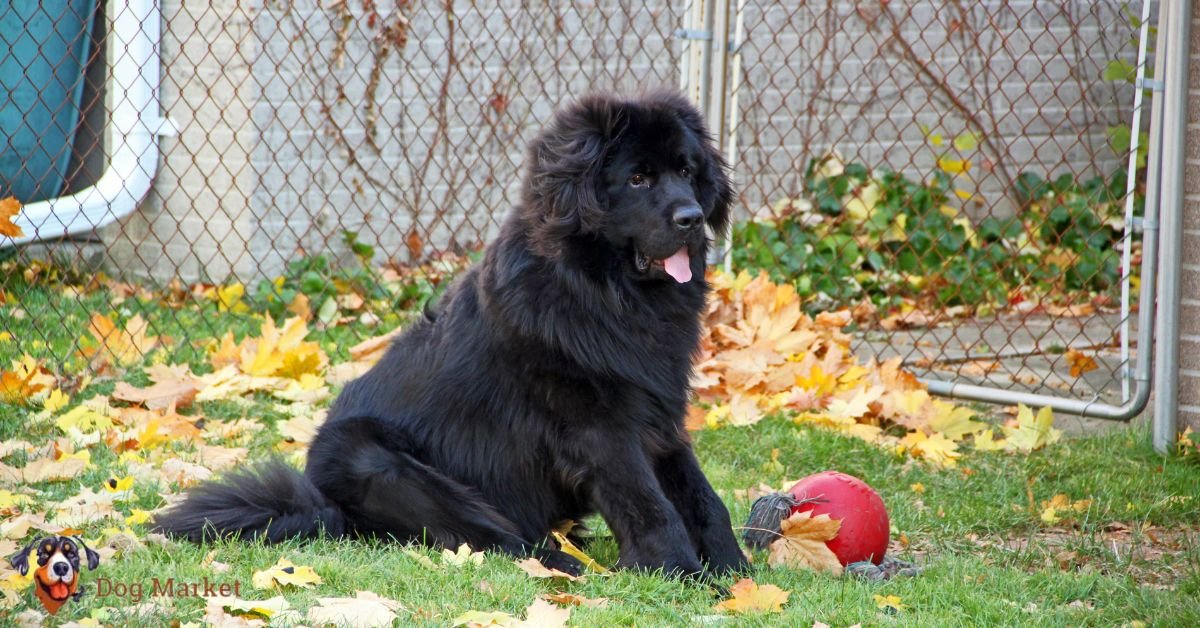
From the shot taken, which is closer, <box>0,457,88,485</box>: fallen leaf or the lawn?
the lawn

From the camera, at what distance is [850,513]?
130 inches

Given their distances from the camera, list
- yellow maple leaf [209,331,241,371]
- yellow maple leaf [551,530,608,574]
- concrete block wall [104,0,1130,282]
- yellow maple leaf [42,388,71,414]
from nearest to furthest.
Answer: yellow maple leaf [551,530,608,574], yellow maple leaf [42,388,71,414], yellow maple leaf [209,331,241,371], concrete block wall [104,0,1130,282]

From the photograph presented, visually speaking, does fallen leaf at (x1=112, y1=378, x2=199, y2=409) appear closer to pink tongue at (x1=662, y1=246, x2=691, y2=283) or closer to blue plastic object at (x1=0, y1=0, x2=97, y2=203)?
blue plastic object at (x1=0, y1=0, x2=97, y2=203)

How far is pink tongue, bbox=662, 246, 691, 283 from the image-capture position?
10.8 ft

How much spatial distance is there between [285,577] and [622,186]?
52.2 inches

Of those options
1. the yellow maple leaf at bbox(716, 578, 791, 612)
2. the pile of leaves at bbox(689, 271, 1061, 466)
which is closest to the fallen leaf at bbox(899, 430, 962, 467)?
the pile of leaves at bbox(689, 271, 1061, 466)

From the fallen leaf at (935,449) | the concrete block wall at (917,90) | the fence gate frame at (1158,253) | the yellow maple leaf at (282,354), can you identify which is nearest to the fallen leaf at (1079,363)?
the fence gate frame at (1158,253)

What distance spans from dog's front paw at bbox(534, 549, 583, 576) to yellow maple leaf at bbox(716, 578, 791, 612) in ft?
1.46

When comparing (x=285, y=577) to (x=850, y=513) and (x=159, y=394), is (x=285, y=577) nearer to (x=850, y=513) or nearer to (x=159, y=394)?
(x=850, y=513)

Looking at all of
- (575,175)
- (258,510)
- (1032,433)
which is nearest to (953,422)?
(1032,433)

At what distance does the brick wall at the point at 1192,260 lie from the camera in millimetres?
4434

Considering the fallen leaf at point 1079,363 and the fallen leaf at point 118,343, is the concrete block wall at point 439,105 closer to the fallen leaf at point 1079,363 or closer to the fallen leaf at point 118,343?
the fallen leaf at point 118,343

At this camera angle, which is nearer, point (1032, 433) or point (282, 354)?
point (1032, 433)

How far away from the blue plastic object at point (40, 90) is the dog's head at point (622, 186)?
11.9 feet
